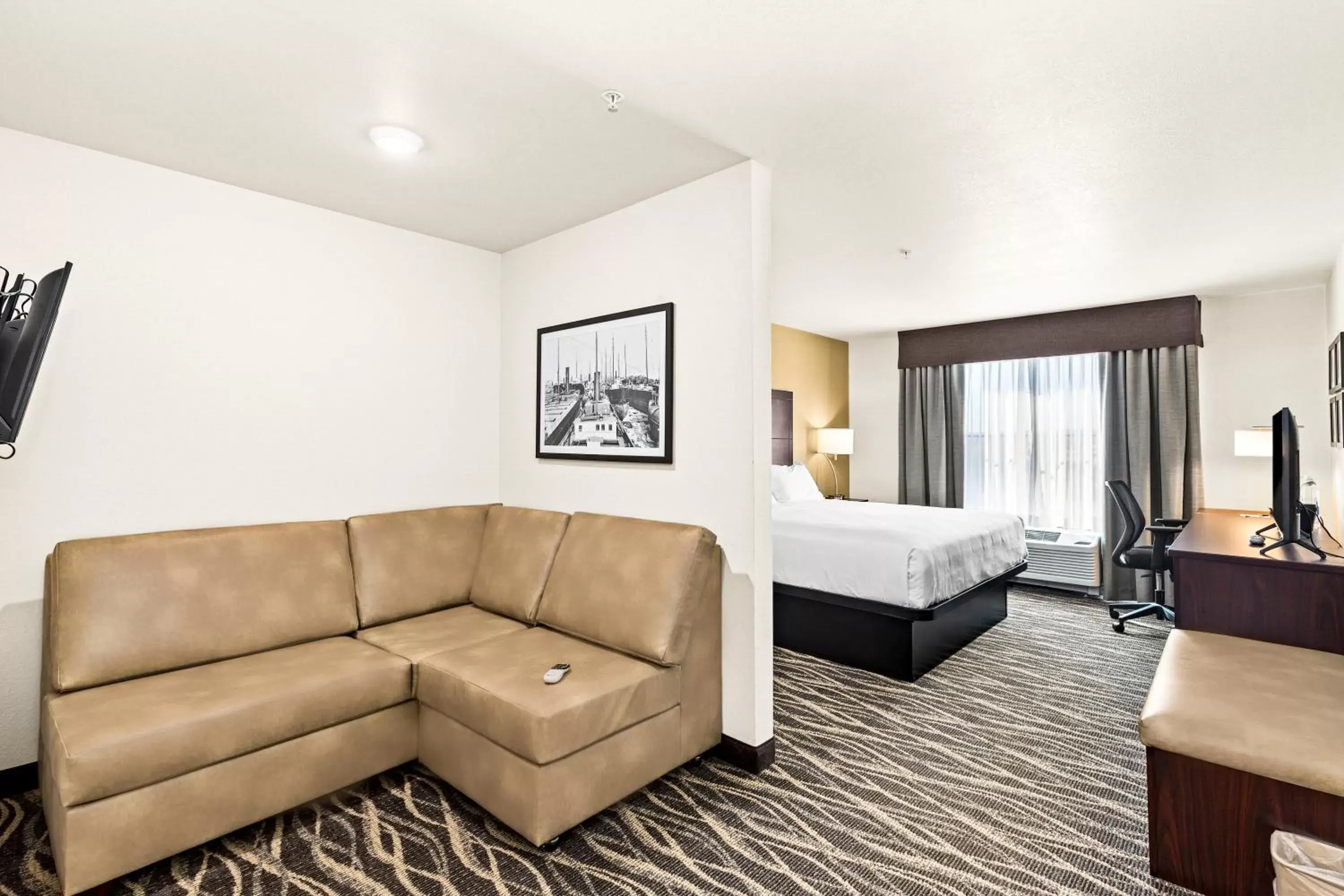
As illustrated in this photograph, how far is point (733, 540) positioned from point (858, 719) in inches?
48.7

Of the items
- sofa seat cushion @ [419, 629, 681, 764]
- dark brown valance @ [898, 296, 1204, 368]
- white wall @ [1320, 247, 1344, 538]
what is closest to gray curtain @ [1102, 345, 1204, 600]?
dark brown valance @ [898, 296, 1204, 368]

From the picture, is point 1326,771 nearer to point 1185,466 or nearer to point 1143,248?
point 1143,248

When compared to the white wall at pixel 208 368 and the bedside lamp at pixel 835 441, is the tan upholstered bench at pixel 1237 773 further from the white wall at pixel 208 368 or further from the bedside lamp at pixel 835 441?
the bedside lamp at pixel 835 441

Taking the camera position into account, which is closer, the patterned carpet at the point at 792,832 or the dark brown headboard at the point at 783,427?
the patterned carpet at the point at 792,832

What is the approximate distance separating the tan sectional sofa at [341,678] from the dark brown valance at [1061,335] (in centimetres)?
474

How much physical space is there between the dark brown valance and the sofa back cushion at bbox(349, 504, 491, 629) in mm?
5016

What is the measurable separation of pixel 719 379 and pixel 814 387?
177 inches

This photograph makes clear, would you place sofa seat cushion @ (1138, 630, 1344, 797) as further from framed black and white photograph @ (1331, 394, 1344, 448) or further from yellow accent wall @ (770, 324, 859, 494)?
yellow accent wall @ (770, 324, 859, 494)

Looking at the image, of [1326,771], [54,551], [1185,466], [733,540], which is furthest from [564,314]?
[1185,466]

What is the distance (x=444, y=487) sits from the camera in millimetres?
3674

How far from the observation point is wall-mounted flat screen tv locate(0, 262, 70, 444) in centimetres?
212

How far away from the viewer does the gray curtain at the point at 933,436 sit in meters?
6.66

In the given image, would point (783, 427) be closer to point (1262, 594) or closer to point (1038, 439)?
point (1038, 439)

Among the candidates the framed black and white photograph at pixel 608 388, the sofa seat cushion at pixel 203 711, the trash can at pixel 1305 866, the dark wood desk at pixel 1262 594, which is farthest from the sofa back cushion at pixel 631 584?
the dark wood desk at pixel 1262 594
